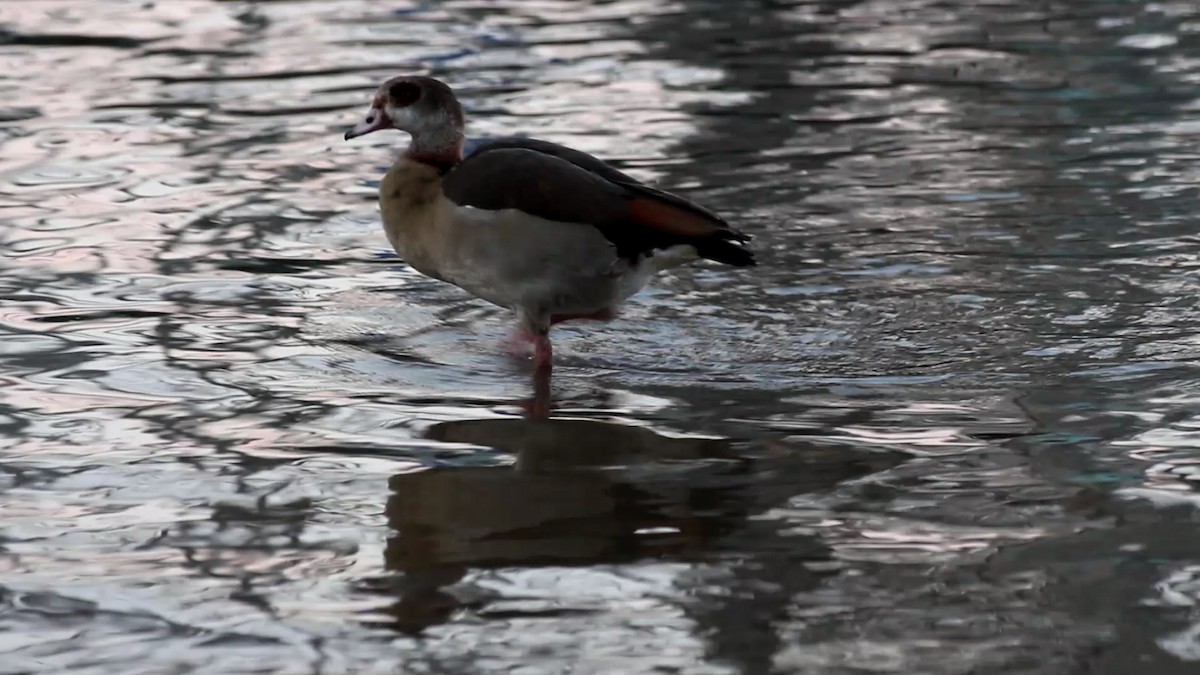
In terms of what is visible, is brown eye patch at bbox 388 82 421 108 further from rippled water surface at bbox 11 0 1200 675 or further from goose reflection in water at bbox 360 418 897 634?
goose reflection in water at bbox 360 418 897 634

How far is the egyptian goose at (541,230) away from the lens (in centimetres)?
708

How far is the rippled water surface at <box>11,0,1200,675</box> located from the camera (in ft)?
15.6

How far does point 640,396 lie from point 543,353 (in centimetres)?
58

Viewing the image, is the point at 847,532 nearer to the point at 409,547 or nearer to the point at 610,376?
the point at 409,547

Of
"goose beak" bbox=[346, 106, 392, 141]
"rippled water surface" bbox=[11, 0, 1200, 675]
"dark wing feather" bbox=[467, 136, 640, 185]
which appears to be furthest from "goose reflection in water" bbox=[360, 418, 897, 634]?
"goose beak" bbox=[346, 106, 392, 141]

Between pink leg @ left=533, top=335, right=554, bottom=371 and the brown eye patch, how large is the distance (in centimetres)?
108

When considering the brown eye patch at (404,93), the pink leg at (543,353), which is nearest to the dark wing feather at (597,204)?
the pink leg at (543,353)

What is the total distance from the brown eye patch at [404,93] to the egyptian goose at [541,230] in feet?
0.90

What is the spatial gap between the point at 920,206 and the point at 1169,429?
3.74m

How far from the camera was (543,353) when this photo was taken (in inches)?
288

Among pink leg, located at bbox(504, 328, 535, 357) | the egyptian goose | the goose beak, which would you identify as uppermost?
the goose beak

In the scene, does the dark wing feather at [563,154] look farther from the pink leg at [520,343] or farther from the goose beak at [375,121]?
the pink leg at [520,343]

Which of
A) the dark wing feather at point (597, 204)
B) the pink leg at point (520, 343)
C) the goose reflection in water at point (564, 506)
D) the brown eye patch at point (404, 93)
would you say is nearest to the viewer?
the goose reflection in water at point (564, 506)

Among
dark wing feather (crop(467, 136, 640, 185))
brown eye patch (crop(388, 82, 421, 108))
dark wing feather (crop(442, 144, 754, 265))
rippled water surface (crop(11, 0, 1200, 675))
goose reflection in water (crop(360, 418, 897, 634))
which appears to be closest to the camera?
rippled water surface (crop(11, 0, 1200, 675))
